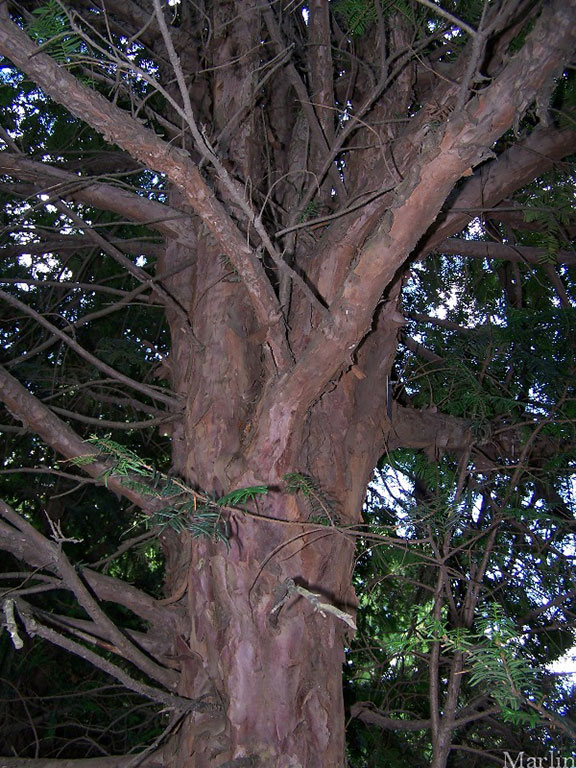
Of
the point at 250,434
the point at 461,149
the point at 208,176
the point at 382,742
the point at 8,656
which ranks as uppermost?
the point at 208,176

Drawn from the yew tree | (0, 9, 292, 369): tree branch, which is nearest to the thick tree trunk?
the yew tree

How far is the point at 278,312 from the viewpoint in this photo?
5.65 feet

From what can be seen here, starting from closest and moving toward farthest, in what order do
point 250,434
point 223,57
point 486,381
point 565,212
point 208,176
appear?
point 250,434 → point 565,212 → point 208,176 → point 223,57 → point 486,381

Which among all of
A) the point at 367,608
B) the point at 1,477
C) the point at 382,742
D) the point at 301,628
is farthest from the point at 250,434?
the point at 1,477

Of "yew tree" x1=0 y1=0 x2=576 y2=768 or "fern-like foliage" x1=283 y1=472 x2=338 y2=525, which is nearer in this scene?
"yew tree" x1=0 y1=0 x2=576 y2=768

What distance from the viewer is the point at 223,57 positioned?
261cm

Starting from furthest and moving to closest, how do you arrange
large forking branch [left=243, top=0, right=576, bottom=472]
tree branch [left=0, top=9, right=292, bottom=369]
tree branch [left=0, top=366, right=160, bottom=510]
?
1. tree branch [left=0, top=366, right=160, bottom=510]
2. tree branch [left=0, top=9, right=292, bottom=369]
3. large forking branch [left=243, top=0, right=576, bottom=472]

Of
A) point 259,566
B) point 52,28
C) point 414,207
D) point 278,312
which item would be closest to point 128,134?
point 52,28

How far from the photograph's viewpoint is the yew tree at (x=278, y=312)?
4.64 ft

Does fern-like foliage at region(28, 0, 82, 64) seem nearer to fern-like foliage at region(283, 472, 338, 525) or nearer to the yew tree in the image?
the yew tree

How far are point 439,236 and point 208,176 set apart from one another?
913 millimetres

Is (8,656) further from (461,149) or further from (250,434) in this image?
(461,149)

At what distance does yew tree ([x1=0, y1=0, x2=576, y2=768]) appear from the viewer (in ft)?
4.64

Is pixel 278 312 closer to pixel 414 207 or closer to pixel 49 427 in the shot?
pixel 414 207
